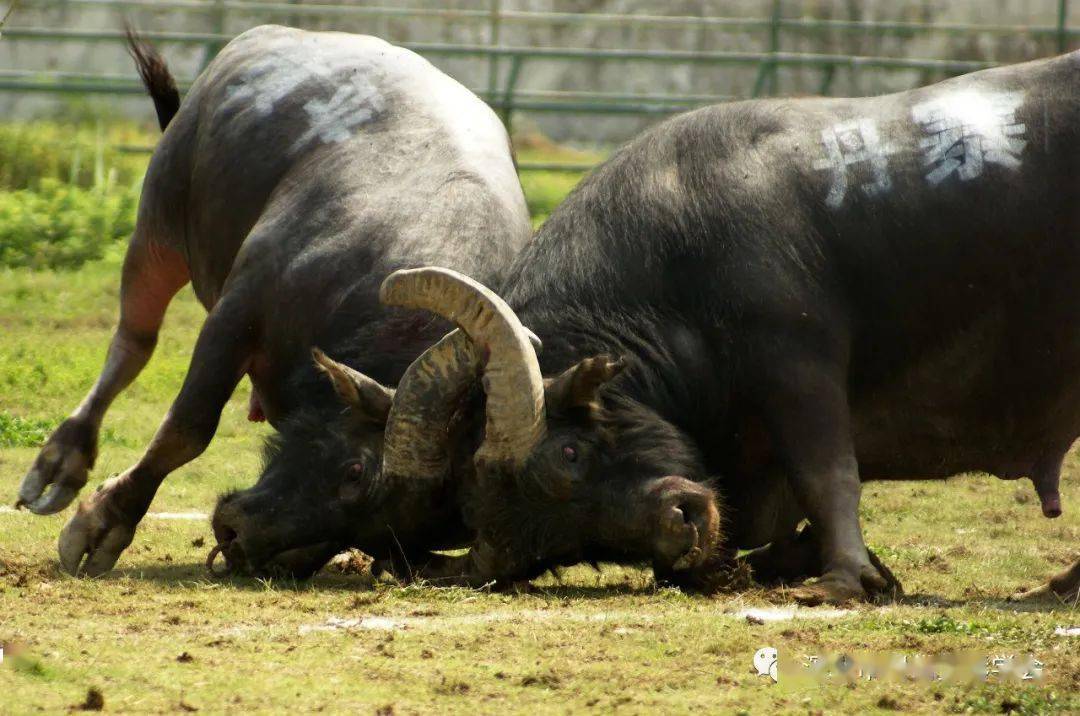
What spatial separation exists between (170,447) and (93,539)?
52 cm

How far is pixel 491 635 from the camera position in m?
5.66

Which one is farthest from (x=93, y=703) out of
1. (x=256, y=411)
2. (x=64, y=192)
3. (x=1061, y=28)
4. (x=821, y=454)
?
(x=1061, y=28)

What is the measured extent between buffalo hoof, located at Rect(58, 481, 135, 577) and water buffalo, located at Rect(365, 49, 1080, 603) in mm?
1367

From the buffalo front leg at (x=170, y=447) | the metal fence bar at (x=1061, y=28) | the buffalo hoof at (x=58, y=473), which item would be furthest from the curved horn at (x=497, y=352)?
the metal fence bar at (x=1061, y=28)

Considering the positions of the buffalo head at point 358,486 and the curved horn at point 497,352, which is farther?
the buffalo head at point 358,486

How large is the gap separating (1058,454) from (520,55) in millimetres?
11874

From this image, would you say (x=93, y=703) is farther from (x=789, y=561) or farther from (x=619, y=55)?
(x=619, y=55)

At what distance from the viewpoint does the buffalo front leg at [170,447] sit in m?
7.38

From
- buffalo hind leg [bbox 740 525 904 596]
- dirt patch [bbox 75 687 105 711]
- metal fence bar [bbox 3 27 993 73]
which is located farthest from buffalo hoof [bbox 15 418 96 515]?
metal fence bar [bbox 3 27 993 73]

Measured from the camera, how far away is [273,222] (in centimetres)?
803

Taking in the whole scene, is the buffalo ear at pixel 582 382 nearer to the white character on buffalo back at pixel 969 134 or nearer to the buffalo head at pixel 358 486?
the buffalo head at pixel 358 486

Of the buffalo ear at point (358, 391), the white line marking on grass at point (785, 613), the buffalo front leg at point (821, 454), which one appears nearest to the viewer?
the white line marking on grass at point (785, 613)

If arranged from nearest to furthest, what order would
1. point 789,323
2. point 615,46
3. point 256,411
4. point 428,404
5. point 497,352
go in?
1. point 497,352
2. point 428,404
3. point 789,323
4. point 256,411
5. point 615,46

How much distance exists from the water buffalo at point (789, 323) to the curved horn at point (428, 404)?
0.50 feet
